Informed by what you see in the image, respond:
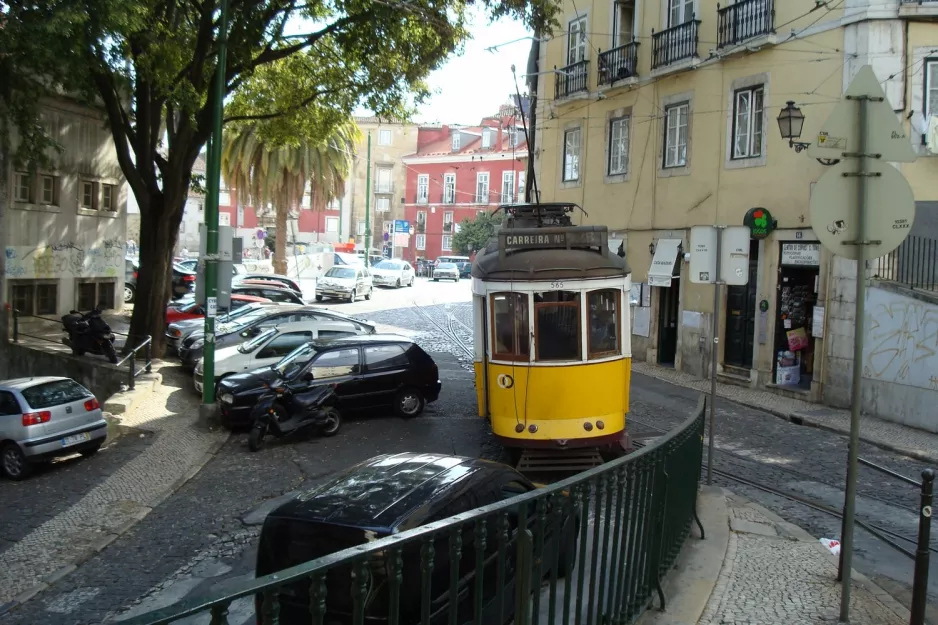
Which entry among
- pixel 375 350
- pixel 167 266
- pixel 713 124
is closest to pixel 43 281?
pixel 167 266

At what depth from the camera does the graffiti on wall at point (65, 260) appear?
72.3 feet

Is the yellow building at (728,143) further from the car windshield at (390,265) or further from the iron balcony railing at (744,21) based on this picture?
the car windshield at (390,265)

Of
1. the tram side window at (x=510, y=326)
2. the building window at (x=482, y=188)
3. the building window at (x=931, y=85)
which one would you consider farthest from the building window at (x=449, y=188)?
the tram side window at (x=510, y=326)

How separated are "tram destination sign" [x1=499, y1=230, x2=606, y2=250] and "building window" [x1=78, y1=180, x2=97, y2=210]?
18.6 meters

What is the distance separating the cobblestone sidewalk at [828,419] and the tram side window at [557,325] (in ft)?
20.6

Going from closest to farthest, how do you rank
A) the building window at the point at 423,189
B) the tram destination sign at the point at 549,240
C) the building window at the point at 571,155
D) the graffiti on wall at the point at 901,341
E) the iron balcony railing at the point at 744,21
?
the tram destination sign at the point at 549,240, the graffiti on wall at the point at 901,341, the iron balcony railing at the point at 744,21, the building window at the point at 571,155, the building window at the point at 423,189

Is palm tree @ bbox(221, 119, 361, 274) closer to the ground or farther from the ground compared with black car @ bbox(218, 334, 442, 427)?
farther from the ground

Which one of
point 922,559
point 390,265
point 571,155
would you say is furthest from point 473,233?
point 922,559

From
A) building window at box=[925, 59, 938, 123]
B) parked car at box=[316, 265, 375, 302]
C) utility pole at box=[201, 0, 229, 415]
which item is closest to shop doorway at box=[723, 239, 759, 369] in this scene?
building window at box=[925, 59, 938, 123]

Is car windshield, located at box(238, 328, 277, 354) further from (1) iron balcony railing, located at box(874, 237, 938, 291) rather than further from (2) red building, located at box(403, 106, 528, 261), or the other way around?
(2) red building, located at box(403, 106, 528, 261)

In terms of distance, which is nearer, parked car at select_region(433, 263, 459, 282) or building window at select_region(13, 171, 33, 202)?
building window at select_region(13, 171, 33, 202)

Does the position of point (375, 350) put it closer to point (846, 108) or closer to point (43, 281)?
point (846, 108)

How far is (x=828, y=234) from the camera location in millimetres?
5480

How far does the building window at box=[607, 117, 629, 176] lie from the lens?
2355 centimetres
